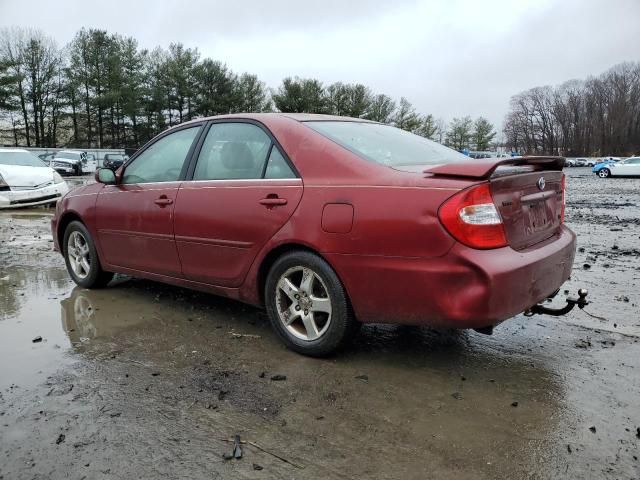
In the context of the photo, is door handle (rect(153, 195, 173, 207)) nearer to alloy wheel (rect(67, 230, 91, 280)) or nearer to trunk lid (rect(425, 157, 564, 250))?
alloy wheel (rect(67, 230, 91, 280))

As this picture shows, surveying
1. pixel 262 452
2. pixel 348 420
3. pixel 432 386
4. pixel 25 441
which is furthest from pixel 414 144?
pixel 25 441

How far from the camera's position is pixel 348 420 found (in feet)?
8.46

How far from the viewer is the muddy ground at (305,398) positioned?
7.33 ft

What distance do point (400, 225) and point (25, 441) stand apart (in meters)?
2.10

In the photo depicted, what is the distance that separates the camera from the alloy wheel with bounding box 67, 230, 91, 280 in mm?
5073

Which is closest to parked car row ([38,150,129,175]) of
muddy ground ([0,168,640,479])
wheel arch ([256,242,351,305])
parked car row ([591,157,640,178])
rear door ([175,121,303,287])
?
rear door ([175,121,303,287])

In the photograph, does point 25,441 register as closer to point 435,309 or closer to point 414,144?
point 435,309

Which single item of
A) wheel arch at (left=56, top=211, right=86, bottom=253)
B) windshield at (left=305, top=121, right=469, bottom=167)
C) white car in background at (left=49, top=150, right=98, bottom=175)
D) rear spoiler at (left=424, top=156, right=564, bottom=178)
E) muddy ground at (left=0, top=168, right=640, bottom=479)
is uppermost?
white car in background at (left=49, top=150, right=98, bottom=175)

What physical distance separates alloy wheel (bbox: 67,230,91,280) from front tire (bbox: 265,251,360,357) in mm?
2503

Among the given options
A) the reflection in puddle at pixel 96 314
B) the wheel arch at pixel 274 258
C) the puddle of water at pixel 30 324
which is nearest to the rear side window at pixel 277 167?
the wheel arch at pixel 274 258

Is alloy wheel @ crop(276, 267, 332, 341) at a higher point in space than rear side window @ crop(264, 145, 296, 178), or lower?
lower

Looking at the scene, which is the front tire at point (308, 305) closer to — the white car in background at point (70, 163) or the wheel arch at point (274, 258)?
the wheel arch at point (274, 258)

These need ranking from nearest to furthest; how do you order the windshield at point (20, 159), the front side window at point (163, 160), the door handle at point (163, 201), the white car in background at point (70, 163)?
the door handle at point (163, 201) → the front side window at point (163, 160) → the windshield at point (20, 159) → the white car in background at point (70, 163)

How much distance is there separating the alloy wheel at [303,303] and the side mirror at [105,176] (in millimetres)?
2175
